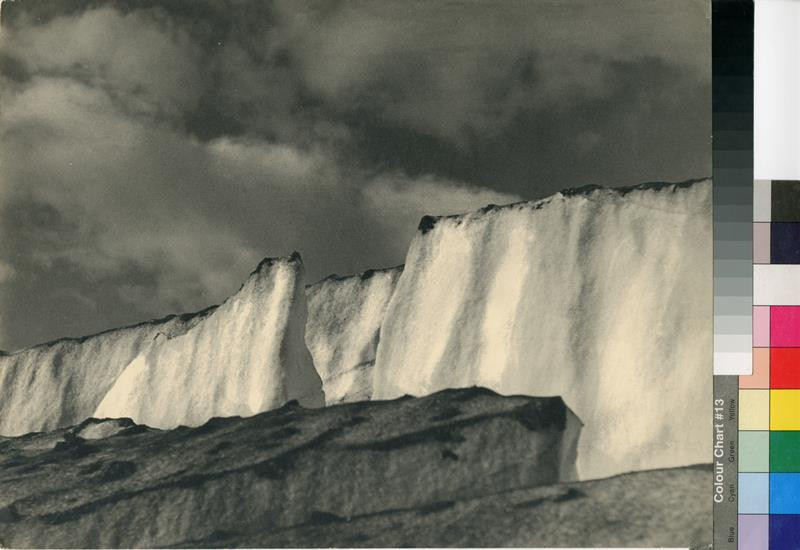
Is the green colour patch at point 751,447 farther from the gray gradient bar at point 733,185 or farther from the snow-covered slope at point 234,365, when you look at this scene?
the snow-covered slope at point 234,365

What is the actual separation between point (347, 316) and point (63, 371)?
0.89m

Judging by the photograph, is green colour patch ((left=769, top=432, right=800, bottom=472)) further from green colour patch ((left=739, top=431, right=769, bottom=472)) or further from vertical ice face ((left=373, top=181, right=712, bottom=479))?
vertical ice face ((left=373, top=181, right=712, bottom=479))

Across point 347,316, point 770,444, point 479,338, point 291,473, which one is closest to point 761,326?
point 770,444

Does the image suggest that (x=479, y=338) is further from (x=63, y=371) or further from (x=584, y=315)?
(x=63, y=371)

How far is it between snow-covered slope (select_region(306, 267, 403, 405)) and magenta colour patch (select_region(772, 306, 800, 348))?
3.71 ft

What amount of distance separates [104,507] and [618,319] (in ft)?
5.39

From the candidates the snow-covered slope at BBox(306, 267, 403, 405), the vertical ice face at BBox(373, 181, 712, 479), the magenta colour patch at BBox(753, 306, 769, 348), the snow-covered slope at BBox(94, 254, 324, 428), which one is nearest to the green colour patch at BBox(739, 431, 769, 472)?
the vertical ice face at BBox(373, 181, 712, 479)

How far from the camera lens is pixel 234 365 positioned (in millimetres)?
2826

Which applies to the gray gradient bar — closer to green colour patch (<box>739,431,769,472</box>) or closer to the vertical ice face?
the vertical ice face

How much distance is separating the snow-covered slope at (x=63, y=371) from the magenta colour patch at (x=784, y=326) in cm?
170

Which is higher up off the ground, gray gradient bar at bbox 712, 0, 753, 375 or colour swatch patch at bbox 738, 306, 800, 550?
gray gradient bar at bbox 712, 0, 753, 375

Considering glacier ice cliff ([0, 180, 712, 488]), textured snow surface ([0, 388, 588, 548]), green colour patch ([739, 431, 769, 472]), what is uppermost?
glacier ice cliff ([0, 180, 712, 488])

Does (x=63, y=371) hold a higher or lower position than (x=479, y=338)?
lower

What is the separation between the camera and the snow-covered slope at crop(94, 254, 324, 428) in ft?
9.20
